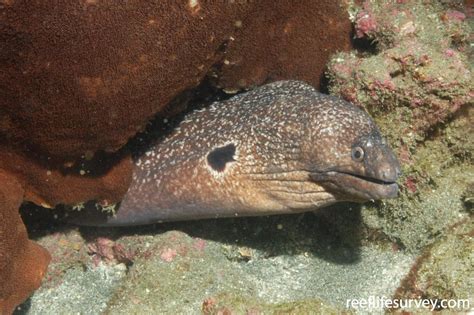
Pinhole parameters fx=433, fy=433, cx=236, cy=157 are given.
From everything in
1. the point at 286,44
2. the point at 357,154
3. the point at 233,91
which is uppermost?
the point at 286,44

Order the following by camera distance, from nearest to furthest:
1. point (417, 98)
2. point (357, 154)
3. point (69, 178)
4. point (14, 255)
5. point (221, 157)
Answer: point (14, 255) < point (357, 154) < point (69, 178) < point (417, 98) < point (221, 157)

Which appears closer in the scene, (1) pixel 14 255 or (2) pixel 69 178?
(1) pixel 14 255

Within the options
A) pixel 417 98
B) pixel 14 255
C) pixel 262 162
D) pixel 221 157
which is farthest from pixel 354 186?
pixel 14 255

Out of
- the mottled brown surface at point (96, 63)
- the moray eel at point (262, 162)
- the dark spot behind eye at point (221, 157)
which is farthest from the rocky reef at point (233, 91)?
the dark spot behind eye at point (221, 157)

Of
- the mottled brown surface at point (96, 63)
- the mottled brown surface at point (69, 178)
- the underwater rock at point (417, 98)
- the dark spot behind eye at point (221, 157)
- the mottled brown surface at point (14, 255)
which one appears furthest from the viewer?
the dark spot behind eye at point (221, 157)

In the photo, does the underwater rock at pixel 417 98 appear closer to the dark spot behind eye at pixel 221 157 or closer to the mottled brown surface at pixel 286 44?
the mottled brown surface at pixel 286 44

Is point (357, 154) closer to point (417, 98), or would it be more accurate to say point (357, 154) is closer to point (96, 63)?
point (417, 98)
